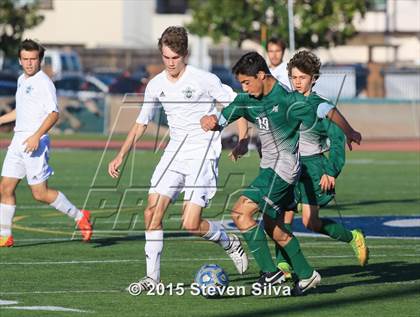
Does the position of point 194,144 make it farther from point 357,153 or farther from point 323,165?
point 357,153

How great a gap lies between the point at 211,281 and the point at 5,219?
4.26 meters

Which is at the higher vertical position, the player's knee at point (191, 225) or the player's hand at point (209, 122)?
the player's hand at point (209, 122)

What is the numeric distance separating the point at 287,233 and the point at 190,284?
103 centimetres

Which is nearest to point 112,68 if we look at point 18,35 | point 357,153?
point 18,35

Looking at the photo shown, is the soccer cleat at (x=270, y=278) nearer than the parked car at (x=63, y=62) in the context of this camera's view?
Yes

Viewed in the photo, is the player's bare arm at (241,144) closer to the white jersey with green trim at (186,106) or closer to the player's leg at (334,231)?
the white jersey with green trim at (186,106)

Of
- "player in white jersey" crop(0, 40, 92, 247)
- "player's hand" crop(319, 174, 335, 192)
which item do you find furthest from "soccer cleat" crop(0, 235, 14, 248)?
"player's hand" crop(319, 174, 335, 192)

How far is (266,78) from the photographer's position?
413 inches

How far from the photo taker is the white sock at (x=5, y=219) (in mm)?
14154

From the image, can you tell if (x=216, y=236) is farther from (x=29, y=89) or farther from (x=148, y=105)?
(x=29, y=89)

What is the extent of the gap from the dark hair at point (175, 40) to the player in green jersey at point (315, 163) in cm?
116

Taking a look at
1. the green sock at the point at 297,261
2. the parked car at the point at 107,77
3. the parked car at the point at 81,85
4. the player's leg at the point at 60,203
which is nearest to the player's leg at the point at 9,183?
the player's leg at the point at 60,203

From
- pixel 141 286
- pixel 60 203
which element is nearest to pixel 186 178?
pixel 141 286

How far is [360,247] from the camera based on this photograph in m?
11.7
